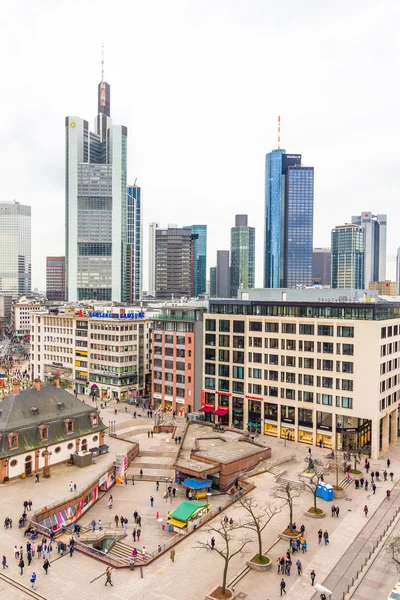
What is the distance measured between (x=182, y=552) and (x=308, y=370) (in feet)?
165

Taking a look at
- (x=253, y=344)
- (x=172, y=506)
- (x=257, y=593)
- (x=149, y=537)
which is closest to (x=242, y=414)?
(x=253, y=344)

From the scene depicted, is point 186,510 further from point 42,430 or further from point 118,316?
point 118,316

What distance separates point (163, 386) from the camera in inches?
4847

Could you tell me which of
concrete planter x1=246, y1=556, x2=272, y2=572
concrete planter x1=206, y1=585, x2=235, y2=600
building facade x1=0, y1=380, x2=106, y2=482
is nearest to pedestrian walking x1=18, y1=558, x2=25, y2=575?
concrete planter x1=206, y1=585, x2=235, y2=600

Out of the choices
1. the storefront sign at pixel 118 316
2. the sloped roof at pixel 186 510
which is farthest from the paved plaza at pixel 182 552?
the storefront sign at pixel 118 316

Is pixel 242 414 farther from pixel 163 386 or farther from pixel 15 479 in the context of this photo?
pixel 15 479

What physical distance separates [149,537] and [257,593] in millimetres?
17113

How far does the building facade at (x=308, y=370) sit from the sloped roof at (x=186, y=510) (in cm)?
3850

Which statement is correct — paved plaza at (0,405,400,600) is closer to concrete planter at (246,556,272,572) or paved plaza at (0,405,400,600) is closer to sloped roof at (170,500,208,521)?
concrete planter at (246,556,272,572)

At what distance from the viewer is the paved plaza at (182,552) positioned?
154 ft

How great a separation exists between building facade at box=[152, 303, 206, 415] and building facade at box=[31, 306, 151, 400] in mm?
15889

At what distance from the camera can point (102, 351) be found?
14325 cm

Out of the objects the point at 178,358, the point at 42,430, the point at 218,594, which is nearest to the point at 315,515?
the point at 218,594

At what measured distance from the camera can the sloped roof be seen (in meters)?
60.9
